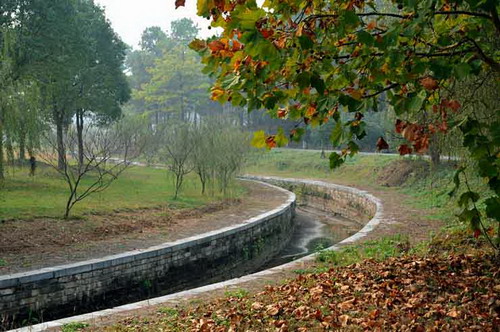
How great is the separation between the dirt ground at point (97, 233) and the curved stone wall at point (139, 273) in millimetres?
691

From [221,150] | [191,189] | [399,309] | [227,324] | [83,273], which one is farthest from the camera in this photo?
[191,189]

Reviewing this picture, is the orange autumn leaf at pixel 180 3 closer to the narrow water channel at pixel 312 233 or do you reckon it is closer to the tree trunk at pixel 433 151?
the tree trunk at pixel 433 151

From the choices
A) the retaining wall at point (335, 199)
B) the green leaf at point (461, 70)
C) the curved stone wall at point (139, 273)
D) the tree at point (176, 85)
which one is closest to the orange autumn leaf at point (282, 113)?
the green leaf at point (461, 70)

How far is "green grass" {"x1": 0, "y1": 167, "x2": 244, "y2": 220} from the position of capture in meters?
14.4

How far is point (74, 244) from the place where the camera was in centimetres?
1171

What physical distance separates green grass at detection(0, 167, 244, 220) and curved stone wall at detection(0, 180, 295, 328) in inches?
166

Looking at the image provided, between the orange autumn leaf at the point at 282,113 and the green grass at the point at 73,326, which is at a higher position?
the orange autumn leaf at the point at 282,113

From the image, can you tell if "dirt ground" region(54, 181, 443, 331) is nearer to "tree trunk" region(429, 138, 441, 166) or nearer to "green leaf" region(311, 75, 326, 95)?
"tree trunk" region(429, 138, 441, 166)

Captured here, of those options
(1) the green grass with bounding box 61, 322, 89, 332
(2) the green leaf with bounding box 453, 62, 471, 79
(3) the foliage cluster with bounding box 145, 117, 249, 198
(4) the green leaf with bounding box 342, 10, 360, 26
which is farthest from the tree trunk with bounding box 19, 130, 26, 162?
(2) the green leaf with bounding box 453, 62, 471, 79

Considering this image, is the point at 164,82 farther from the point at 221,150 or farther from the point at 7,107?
the point at 7,107

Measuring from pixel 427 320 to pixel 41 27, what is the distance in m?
21.9

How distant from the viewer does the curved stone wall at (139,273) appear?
869 centimetres

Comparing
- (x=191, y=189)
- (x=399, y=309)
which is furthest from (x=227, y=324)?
(x=191, y=189)

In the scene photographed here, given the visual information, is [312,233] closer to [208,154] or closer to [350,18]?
[208,154]
